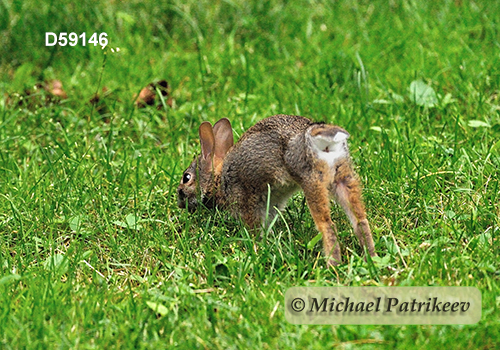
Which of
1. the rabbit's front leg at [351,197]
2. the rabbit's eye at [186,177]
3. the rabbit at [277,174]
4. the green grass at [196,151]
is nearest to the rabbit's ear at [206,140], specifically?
the rabbit at [277,174]

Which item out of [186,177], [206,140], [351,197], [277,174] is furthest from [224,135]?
[351,197]

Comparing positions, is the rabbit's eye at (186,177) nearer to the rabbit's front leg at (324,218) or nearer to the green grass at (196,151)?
the green grass at (196,151)

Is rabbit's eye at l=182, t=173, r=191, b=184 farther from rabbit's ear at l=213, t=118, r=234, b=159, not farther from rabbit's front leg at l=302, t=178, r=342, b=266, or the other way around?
rabbit's front leg at l=302, t=178, r=342, b=266

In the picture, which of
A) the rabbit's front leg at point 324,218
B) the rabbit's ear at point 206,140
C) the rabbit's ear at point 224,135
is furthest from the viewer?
the rabbit's ear at point 224,135

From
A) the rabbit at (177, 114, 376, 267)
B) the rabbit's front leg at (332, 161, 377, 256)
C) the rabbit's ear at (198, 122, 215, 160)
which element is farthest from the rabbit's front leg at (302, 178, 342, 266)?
the rabbit's ear at (198, 122, 215, 160)

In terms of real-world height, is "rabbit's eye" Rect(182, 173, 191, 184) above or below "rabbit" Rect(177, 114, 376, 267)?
below

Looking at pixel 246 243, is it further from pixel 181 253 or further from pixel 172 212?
pixel 172 212

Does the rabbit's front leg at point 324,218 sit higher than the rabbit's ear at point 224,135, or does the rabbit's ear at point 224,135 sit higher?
the rabbit's ear at point 224,135

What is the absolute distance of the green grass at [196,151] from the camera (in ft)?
10.2

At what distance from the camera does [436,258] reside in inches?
129

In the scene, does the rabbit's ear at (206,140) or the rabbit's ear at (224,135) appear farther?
the rabbit's ear at (224,135)

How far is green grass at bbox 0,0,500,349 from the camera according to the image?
3105mm

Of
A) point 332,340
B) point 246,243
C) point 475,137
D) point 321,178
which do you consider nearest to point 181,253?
point 246,243

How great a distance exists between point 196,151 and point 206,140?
11 cm
